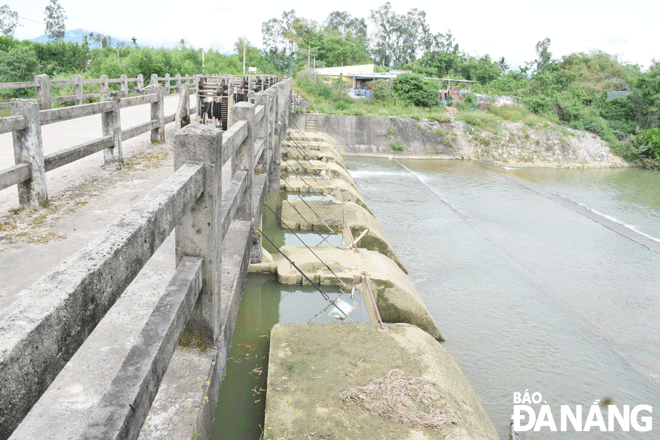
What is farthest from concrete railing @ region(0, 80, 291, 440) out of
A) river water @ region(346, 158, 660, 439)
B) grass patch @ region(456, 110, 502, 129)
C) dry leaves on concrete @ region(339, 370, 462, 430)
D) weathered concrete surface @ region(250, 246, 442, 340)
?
grass patch @ region(456, 110, 502, 129)

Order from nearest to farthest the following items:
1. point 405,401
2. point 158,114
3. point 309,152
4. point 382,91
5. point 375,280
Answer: point 405,401 < point 375,280 < point 158,114 < point 309,152 < point 382,91

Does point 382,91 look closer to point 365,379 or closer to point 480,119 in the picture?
point 480,119

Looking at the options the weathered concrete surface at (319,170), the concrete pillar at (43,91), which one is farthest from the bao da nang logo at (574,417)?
the concrete pillar at (43,91)

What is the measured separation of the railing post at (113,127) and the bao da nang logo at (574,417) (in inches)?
249

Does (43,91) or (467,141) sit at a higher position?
(43,91)

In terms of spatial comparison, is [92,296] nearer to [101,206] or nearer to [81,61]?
[101,206]

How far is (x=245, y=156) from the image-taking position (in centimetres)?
522

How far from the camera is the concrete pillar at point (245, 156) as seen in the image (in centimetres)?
491

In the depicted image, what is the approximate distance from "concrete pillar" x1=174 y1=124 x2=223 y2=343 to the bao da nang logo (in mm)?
3927

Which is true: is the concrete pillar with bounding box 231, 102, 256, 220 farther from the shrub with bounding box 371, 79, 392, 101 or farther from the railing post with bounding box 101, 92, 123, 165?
the shrub with bounding box 371, 79, 392, 101

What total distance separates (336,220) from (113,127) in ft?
12.9

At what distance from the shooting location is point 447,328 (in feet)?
24.6

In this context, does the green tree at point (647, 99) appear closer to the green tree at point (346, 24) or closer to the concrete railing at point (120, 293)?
the concrete railing at point (120, 293)

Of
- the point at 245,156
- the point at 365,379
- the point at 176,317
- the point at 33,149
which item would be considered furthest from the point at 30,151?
the point at 365,379
